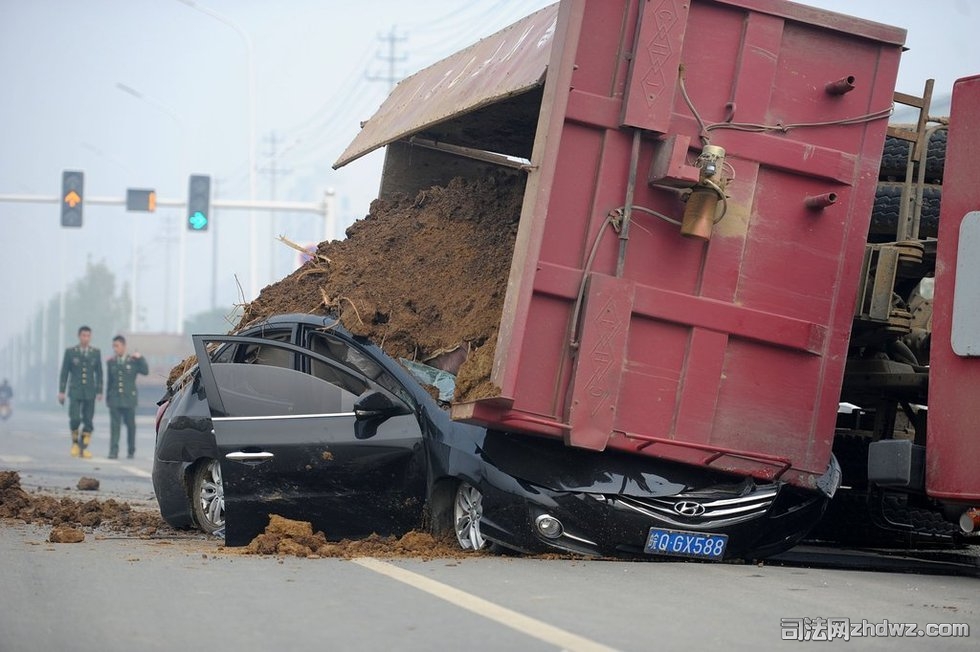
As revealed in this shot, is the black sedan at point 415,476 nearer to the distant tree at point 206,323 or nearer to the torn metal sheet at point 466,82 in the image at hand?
the torn metal sheet at point 466,82

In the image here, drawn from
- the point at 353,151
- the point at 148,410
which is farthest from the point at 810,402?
the point at 148,410

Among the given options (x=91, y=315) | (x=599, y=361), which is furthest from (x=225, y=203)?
(x=91, y=315)

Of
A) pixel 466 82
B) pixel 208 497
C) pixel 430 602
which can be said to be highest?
pixel 466 82

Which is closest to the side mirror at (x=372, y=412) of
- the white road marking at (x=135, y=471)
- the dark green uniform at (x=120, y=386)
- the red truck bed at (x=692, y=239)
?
the red truck bed at (x=692, y=239)

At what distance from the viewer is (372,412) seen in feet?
29.1

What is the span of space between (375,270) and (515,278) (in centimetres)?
245

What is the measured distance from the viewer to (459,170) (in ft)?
39.4

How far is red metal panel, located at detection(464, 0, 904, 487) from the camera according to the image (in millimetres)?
8133

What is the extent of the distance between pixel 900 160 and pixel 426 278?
3398 millimetres

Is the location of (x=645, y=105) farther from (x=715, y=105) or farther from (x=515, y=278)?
(x=515, y=278)

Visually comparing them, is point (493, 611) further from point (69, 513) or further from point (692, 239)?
point (69, 513)

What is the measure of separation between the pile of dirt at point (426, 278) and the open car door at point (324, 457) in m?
0.51

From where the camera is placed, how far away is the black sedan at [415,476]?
8336 mm

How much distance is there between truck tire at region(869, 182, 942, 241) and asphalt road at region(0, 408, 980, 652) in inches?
95.5
